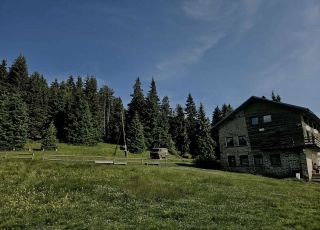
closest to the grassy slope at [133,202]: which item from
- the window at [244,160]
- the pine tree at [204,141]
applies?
the window at [244,160]

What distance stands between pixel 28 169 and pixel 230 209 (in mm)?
25830

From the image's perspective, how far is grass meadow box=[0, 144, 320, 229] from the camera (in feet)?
50.3

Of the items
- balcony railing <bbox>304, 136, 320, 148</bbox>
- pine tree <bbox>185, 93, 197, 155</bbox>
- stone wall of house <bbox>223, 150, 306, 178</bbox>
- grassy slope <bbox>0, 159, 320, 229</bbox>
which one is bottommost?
grassy slope <bbox>0, 159, 320, 229</bbox>

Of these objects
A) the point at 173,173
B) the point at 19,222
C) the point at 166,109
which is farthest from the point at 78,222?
the point at 166,109

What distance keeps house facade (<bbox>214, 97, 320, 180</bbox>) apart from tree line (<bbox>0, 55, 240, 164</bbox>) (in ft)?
111

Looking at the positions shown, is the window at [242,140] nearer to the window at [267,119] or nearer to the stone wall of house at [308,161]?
the window at [267,119]

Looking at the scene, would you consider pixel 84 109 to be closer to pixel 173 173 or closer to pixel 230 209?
pixel 173 173

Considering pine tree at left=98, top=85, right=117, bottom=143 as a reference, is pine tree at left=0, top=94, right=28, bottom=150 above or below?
below

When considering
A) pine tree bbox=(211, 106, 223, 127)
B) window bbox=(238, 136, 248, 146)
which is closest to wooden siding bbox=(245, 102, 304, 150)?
window bbox=(238, 136, 248, 146)

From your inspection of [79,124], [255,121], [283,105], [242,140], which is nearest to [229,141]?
[242,140]

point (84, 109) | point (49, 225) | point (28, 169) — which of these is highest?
point (84, 109)

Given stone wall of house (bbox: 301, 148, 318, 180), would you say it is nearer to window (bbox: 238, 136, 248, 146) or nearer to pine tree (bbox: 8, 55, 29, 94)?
window (bbox: 238, 136, 248, 146)

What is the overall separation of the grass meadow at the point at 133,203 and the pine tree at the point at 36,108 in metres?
63.7

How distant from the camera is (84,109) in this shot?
9844 cm
